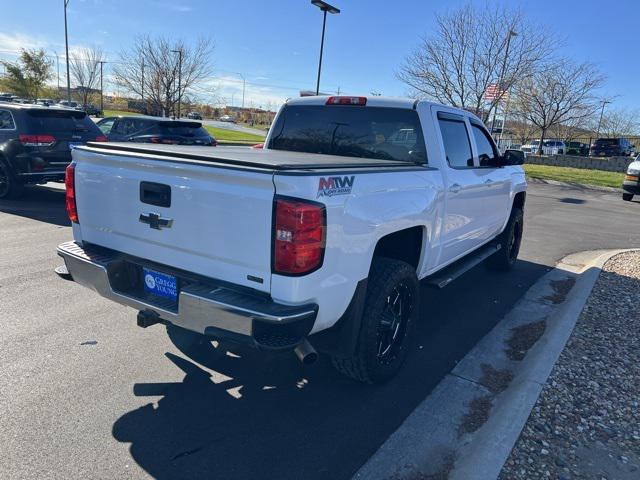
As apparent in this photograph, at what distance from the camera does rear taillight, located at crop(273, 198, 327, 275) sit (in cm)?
247

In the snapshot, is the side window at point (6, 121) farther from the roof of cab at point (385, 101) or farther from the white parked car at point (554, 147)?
the white parked car at point (554, 147)

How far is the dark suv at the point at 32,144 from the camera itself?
892 cm

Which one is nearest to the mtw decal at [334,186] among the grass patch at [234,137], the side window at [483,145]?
the side window at [483,145]

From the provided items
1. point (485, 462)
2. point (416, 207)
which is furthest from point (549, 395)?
Answer: point (416, 207)

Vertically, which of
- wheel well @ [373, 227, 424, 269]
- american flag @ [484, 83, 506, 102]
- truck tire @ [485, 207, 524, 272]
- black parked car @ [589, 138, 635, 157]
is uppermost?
american flag @ [484, 83, 506, 102]

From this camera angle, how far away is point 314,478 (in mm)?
2535

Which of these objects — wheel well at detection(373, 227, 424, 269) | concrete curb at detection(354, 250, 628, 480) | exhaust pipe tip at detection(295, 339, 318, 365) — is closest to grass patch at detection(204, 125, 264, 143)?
wheel well at detection(373, 227, 424, 269)

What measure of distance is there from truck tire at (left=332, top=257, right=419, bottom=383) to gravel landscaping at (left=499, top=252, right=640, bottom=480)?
0.98m

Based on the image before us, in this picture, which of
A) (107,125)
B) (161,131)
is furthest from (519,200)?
(107,125)

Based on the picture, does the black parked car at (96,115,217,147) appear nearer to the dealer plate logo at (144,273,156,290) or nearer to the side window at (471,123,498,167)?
the side window at (471,123,498,167)

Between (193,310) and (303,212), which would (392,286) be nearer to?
(303,212)

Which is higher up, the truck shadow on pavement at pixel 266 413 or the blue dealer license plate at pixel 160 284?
the blue dealer license plate at pixel 160 284

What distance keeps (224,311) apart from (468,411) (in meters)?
1.79

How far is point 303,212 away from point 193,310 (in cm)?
83
